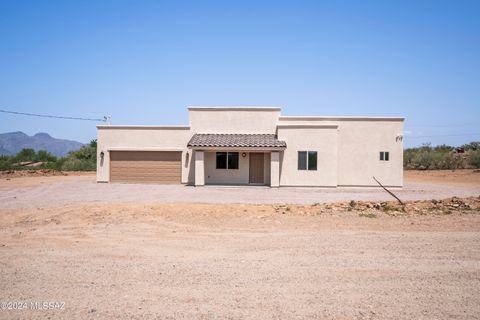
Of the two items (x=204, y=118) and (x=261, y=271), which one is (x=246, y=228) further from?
(x=204, y=118)

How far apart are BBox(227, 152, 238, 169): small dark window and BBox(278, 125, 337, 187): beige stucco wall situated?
299 cm

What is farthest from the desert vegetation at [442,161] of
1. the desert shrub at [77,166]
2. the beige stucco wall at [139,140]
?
the desert shrub at [77,166]

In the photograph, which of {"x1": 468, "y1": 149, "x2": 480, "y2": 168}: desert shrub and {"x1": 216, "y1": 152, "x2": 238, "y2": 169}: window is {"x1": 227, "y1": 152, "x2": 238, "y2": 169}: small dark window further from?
{"x1": 468, "y1": 149, "x2": 480, "y2": 168}: desert shrub

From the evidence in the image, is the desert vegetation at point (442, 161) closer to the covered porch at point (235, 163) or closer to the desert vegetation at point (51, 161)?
the covered porch at point (235, 163)

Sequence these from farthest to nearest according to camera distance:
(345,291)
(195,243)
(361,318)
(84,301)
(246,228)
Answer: (246,228), (195,243), (345,291), (84,301), (361,318)

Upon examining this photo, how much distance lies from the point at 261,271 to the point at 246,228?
418 cm

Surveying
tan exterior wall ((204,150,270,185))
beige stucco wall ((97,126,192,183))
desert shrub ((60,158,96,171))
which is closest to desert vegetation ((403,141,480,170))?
tan exterior wall ((204,150,270,185))

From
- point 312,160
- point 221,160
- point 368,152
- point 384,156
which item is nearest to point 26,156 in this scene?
point 221,160

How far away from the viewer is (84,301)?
17.5ft

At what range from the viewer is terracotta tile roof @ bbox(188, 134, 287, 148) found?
2464 cm

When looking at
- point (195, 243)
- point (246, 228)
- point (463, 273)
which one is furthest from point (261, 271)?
point (246, 228)

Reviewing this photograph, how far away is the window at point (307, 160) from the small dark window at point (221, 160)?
189 inches

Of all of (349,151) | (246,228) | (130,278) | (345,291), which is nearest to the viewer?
(345,291)

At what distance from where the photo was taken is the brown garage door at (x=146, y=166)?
87.0 feet
